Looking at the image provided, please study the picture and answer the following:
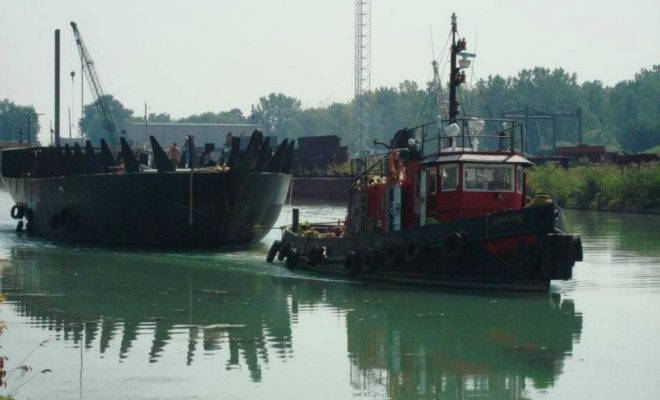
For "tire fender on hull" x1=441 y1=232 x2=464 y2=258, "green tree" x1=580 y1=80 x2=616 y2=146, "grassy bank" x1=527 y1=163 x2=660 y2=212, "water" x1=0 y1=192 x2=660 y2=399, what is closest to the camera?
"water" x1=0 y1=192 x2=660 y2=399

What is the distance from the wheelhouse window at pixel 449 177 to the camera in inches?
982

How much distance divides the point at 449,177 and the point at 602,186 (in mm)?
39064

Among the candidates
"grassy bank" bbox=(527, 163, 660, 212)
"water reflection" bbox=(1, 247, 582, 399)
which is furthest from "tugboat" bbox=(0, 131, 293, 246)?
"grassy bank" bbox=(527, 163, 660, 212)

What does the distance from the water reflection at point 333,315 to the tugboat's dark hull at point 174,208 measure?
593 cm

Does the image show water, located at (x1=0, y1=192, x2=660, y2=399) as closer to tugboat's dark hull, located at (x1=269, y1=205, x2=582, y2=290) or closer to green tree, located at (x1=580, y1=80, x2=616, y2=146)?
tugboat's dark hull, located at (x1=269, y1=205, x2=582, y2=290)

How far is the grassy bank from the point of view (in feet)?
190

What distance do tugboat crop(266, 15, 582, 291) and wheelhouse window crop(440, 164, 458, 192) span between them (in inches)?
0.7

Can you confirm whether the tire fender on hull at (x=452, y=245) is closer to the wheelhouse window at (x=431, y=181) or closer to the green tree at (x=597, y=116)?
the wheelhouse window at (x=431, y=181)

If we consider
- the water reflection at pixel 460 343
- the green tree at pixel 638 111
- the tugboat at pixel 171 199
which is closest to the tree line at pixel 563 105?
the green tree at pixel 638 111

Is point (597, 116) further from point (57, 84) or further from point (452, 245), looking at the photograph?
point (452, 245)

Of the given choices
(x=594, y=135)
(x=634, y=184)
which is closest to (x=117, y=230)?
(x=634, y=184)

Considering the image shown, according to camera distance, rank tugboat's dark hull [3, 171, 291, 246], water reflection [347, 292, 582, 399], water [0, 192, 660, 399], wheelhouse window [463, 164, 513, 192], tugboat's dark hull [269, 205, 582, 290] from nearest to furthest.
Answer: water [0, 192, 660, 399] → water reflection [347, 292, 582, 399] → tugboat's dark hull [269, 205, 582, 290] → wheelhouse window [463, 164, 513, 192] → tugboat's dark hull [3, 171, 291, 246]

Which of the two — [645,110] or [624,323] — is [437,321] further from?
[645,110]

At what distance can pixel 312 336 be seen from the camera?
20844 millimetres
